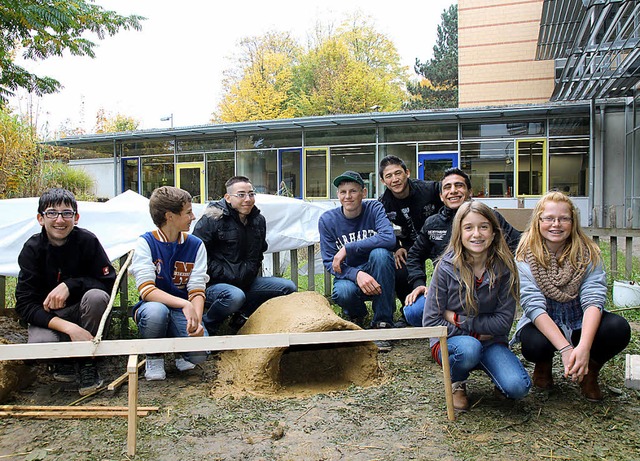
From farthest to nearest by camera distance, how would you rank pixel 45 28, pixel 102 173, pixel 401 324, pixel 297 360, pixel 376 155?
pixel 102 173
pixel 376 155
pixel 45 28
pixel 401 324
pixel 297 360

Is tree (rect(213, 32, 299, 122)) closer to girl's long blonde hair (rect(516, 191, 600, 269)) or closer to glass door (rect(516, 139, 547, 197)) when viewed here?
glass door (rect(516, 139, 547, 197))

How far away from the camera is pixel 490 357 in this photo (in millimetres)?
2775

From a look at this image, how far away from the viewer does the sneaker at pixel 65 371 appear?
3.23 metres

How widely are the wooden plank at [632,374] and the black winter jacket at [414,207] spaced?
1910 millimetres

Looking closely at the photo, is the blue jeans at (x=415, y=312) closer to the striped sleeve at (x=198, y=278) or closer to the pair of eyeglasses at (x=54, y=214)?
the striped sleeve at (x=198, y=278)

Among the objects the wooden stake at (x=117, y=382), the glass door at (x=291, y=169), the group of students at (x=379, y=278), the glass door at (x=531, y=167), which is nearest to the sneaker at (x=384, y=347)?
the group of students at (x=379, y=278)

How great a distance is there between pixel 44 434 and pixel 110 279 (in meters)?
1.11

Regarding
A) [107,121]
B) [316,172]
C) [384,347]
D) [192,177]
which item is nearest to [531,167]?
[316,172]

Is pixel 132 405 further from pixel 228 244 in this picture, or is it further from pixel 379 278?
pixel 379 278

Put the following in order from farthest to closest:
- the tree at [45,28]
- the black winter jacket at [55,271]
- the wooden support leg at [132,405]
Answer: the tree at [45,28] < the black winter jacket at [55,271] < the wooden support leg at [132,405]

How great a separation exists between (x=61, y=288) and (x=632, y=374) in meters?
3.22

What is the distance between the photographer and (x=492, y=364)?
2.75 meters

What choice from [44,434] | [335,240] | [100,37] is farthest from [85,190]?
[44,434]

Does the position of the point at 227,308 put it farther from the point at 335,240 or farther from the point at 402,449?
the point at 402,449
